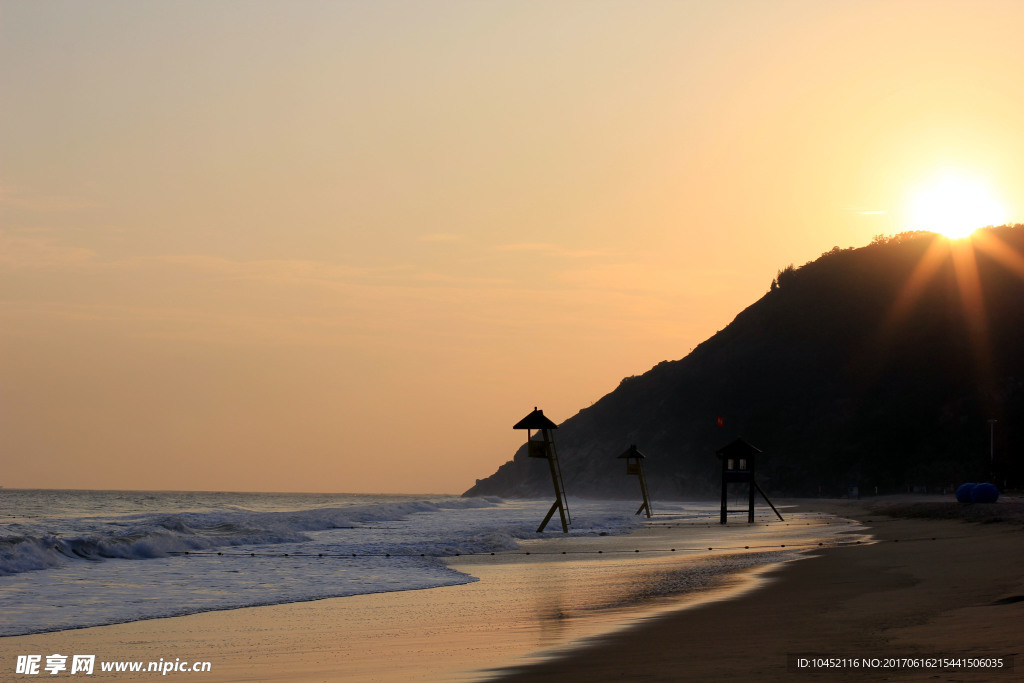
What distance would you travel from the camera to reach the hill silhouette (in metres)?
100

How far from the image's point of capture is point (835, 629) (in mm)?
10633

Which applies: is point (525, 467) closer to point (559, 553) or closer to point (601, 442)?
point (601, 442)

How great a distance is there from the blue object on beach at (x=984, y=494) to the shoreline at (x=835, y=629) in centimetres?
2683

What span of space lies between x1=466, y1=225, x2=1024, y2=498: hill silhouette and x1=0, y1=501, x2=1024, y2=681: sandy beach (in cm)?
8058

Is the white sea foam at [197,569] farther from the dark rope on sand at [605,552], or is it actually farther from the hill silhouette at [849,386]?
the hill silhouette at [849,386]

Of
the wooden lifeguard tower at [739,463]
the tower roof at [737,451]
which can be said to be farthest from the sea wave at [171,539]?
the tower roof at [737,451]

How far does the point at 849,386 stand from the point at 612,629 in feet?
352

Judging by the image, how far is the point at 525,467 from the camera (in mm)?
153375

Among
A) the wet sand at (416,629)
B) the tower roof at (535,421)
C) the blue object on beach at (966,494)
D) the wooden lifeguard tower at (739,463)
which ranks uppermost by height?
the tower roof at (535,421)

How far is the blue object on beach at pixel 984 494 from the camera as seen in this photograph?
142 feet

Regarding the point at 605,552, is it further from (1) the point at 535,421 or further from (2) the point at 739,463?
(2) the point at 739,463

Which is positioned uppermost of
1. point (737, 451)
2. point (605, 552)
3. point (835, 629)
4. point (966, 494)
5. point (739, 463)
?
point (737, 451)

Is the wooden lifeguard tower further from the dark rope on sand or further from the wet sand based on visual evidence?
the wet sand

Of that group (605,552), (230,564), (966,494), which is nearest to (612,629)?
(230,564)
